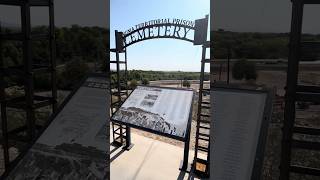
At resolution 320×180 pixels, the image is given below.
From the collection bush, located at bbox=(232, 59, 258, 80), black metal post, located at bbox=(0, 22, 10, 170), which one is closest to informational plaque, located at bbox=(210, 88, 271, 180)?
bush, located at bbox=(232, 59, 258, 80)

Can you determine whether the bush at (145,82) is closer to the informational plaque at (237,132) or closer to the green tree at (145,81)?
the green tree at (145,81)

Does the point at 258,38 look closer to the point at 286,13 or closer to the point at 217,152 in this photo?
the point at 286,13

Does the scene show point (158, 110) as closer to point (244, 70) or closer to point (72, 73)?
point (72, 73)

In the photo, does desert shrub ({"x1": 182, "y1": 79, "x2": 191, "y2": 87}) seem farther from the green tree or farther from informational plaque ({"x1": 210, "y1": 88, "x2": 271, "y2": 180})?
informational plaque ({"x1": 210, "y1": 88, "x2": 271, "y2": 180})

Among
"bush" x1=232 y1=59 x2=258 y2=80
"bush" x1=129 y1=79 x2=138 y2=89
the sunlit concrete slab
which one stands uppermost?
"bush" x1=232 y1=59 x2=258 y2=80

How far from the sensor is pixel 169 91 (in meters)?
3.48

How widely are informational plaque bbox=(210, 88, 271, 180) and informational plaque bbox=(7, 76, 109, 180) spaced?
1151 mm

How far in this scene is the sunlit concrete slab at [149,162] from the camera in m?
3.37

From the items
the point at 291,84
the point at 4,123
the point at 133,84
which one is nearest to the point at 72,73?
the point at 133,84

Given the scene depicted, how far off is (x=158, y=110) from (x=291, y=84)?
1.55 m

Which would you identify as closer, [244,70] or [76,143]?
[244,70]

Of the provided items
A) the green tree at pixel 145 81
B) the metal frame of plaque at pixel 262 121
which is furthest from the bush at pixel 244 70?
the green tree at pixel 145 81

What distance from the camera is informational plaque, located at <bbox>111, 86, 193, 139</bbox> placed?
318 cm

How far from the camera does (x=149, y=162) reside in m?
3.61
